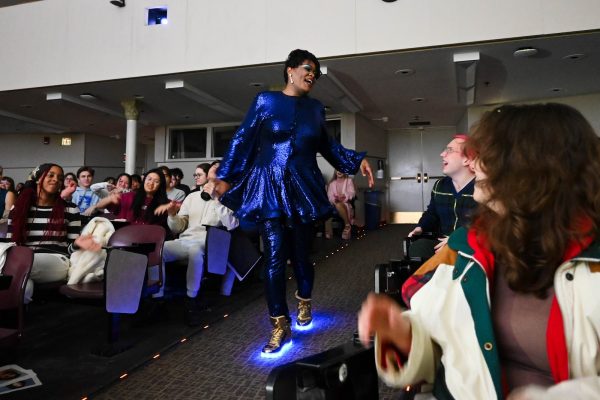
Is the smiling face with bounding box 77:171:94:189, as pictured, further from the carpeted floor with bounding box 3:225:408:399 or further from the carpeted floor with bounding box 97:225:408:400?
the carpeted floor with bounding box 97:225:408:400

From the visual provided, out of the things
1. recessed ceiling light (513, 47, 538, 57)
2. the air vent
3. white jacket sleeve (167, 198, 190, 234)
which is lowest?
white jacket sleeve (167, 198, 190, 234)

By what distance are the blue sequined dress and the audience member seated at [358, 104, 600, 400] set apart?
1.41 m

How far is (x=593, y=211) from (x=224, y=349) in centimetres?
196

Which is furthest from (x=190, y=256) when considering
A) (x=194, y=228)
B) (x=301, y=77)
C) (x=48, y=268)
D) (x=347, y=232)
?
(x=347, y=232)

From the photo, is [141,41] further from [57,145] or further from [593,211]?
[57,145]

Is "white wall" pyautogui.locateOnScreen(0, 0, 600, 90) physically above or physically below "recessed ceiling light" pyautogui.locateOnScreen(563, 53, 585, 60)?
above

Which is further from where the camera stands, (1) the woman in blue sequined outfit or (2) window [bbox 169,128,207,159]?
Result: (2) window [bbox 169,128,207,159]

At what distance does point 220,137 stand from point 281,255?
26.6 feet

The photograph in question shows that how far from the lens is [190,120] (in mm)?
9555

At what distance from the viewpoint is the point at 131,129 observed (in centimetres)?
800

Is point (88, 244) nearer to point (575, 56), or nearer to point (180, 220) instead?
point (180, 220)

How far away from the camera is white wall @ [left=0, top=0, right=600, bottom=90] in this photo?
15.3 ft

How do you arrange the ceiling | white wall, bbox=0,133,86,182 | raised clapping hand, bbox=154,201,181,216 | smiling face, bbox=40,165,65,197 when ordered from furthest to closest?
white wall, bbox=0,133,86,182
the ceiling
raised clapping hand, bbox=154,201,181,216
smiling face, bbox=40,165,65,197

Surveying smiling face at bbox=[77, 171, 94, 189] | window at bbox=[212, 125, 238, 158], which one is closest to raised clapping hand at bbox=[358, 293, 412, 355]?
smiling face at bbox=[77, 171, 94, 189]
